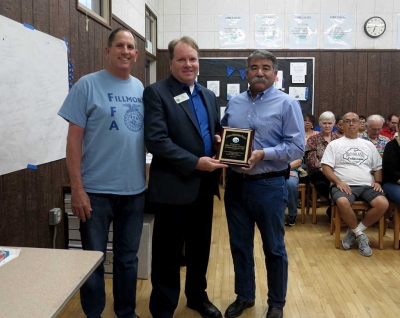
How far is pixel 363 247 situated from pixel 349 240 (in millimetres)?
183

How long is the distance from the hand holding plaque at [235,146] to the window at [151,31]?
4.54 metres

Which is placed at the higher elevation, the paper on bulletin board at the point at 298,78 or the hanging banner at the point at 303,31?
the hanging banner at the point at 303,31

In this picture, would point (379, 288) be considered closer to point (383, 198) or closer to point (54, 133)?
point (383, 198)

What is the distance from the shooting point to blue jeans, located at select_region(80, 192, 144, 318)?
1.97 m

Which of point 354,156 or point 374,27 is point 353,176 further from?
point 374,27

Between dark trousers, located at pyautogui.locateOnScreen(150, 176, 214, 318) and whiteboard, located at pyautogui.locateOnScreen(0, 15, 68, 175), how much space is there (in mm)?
968

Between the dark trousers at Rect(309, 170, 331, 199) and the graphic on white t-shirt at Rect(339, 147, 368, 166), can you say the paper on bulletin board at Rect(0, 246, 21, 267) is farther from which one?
the dark trousers at Rect(309, 170, 331, 199)

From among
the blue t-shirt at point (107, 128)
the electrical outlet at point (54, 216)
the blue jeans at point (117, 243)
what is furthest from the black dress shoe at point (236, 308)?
the electrical outlet at point (54, 216)

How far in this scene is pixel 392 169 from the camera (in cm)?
374

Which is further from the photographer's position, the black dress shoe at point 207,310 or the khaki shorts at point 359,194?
the khaki shorts at point 359,194

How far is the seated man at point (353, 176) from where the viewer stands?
3689 mm

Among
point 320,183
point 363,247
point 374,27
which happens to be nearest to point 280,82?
point 374,27

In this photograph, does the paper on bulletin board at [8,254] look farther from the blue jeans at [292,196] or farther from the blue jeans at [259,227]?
the blue jeans at [292,196]

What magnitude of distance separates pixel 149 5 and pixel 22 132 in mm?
4167
